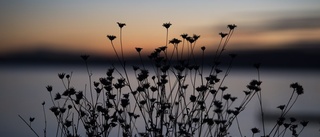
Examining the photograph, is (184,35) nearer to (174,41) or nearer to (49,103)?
(174,41)

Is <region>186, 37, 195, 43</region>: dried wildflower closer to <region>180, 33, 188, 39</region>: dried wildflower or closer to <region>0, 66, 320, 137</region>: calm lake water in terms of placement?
<region>180, 33, 188, 39</region>: dried wildflower

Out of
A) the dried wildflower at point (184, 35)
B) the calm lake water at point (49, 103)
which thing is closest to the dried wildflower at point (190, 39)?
the dried wildflower at point (184, 35)

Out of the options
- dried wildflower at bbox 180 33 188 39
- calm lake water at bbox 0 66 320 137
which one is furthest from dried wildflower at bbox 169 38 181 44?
calm lake water at bbox 0 66 320 137

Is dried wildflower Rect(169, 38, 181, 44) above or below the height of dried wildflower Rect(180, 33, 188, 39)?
below

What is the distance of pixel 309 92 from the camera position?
29.2ft

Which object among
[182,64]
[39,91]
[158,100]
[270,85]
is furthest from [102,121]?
[270,85]

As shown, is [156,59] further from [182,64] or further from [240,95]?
[240,95]

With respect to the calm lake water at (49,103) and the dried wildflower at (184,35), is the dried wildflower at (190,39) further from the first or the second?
the calm lake water at (49,103)

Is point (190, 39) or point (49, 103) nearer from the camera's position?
point (190, 39)

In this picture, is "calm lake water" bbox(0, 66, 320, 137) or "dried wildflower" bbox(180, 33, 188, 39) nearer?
"dried wildflower" bbox(180, 33, 188, 39)

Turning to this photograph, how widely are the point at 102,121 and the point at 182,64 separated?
0.60 m

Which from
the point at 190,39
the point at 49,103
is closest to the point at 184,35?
the point at 190,39

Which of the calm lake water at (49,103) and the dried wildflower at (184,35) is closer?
the dried wildflower at (184,35)

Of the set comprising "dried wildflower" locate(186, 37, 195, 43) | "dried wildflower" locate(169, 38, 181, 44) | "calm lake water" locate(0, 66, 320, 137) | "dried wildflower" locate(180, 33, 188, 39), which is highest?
"calm lake water" locate(0, 66, 320, 137)
